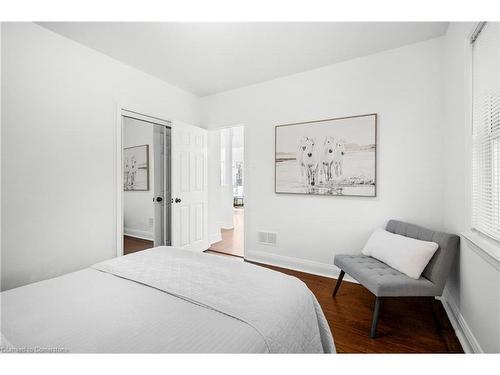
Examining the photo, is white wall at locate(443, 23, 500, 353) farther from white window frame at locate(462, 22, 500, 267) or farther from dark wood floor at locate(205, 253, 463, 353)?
dark wood floor at locate(205, 253, 463, 353)

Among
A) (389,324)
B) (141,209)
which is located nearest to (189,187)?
(141,209)

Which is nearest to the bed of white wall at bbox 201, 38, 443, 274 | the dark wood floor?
the dark wood floor

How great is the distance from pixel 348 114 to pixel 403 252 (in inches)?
64.8

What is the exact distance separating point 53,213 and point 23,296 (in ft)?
3.89

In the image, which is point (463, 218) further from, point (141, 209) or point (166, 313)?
point (141, 209)

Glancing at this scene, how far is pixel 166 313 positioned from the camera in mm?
1087

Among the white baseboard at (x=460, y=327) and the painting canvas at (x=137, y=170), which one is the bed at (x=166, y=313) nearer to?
the white baseboard at (x=460, y=327)

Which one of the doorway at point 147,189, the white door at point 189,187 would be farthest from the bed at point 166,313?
the doorway at point 147,189

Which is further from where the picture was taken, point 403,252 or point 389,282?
point 403,252

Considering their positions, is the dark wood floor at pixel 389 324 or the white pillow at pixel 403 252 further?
the white pillow at pixel 403 252

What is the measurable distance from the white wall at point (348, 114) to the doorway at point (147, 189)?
1.07 m

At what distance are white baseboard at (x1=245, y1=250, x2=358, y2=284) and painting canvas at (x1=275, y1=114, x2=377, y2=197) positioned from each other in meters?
0.92

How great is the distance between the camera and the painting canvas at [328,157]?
2.66 metres
